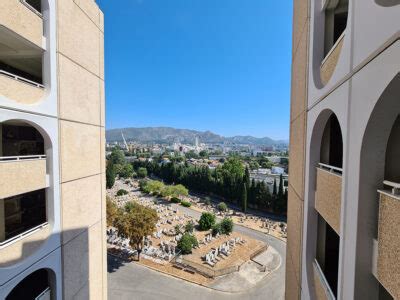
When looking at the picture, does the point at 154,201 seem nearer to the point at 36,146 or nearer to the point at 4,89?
the point at 36,146

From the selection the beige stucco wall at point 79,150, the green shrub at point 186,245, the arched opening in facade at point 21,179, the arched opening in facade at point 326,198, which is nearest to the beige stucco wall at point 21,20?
the beige stucco wall at point 79,150

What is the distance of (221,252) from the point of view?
23672 mm

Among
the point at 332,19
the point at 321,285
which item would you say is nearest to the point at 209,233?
the point at 321,285

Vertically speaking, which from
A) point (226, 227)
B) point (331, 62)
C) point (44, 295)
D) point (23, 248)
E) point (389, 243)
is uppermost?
point (331, 62)

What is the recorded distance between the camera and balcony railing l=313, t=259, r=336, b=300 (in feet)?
16.7

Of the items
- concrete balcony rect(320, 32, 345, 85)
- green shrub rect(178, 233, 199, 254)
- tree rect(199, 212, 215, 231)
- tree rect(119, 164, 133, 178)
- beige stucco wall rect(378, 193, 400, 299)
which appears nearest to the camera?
beige stucco wall rect(378, 193, 400, 299)

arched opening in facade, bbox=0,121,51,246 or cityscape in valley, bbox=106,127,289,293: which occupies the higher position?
arched opening in facade, bbox=0,121,51,246

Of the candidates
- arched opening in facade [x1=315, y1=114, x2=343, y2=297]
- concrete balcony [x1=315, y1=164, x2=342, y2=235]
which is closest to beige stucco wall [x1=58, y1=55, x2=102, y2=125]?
concrete balcony [x1=315, y1=164, x2=342, y2=235]

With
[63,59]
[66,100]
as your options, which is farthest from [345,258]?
[63,59]

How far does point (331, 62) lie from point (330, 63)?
0.08 m

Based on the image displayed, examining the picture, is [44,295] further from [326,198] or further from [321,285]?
[326,198]

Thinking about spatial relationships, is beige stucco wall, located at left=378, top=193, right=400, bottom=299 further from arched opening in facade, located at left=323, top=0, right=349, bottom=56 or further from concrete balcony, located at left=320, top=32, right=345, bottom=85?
arched opening in facade, located at left=323, top=0, right=349, bottom=56

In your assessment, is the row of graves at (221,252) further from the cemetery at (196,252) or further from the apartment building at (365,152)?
the apartment building at (365,152)

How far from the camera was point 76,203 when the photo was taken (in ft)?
26.9
